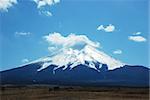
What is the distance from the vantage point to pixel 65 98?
4.70 metres

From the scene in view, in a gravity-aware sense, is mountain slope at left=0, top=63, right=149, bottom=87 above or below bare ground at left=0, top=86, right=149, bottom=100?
above

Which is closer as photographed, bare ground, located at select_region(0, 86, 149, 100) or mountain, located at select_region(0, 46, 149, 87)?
bare ground, located at select_region(0, 86, 149, 100)

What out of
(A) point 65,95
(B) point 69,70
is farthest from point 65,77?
(A) point 65,95

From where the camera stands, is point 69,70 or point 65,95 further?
point 69,70

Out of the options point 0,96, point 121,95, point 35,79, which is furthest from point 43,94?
point 35,79

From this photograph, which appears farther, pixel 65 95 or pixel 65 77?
→ pixel 65 77

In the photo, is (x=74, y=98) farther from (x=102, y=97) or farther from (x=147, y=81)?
(x=147, y=81)

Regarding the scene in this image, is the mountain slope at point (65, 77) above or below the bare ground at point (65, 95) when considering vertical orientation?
above

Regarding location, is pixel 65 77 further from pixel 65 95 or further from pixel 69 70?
pixel 65 95

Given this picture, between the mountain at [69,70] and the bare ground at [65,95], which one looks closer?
the bare ground at [65,95]

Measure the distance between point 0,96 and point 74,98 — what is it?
113 centimetres

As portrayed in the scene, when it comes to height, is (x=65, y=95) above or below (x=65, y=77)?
below

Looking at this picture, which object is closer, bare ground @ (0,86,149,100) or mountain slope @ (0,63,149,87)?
bare ground @ (0,86,149,100)

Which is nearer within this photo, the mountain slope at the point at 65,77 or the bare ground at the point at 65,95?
the bare ground at the point at 65,95
